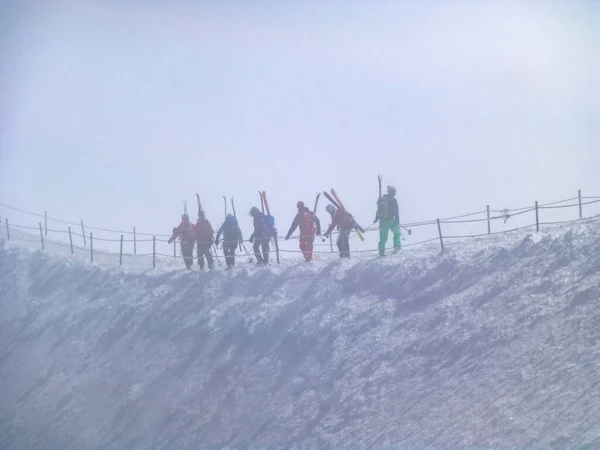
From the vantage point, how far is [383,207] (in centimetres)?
2253

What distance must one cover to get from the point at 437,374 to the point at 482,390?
1.38m

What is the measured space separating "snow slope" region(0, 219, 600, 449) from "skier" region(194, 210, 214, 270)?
26.5 inches

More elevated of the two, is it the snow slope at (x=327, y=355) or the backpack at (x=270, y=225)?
the backpack at (x=270, y=225)

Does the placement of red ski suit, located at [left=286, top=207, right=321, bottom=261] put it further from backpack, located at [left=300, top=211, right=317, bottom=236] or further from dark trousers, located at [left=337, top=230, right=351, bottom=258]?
dark trousers, located at [left=337, top=230, right=351, bottom=258]

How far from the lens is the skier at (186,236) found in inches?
1019

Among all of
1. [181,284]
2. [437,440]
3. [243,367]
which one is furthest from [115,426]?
[437,440]

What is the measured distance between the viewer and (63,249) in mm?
33375

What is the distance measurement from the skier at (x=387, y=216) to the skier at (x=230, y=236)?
4429 mm

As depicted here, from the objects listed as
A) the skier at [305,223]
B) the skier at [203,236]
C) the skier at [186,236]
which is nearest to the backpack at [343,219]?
the skier at [305,223]

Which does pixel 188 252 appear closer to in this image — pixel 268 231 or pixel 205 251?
pixel 205 251

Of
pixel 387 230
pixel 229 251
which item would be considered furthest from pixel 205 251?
pixel 387 230

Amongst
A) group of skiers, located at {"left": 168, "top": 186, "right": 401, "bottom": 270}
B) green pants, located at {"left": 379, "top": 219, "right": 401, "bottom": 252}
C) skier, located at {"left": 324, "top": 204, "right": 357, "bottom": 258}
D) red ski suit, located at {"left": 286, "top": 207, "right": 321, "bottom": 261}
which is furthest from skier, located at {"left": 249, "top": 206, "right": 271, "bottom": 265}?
green pants, located at {"left": 379, "top": 219, "right": 401, "bottom": 252}

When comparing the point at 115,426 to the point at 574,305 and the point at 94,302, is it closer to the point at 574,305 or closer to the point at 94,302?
the point at 94,302

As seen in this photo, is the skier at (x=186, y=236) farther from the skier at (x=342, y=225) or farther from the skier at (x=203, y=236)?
the skier at (x=342, y=225)
